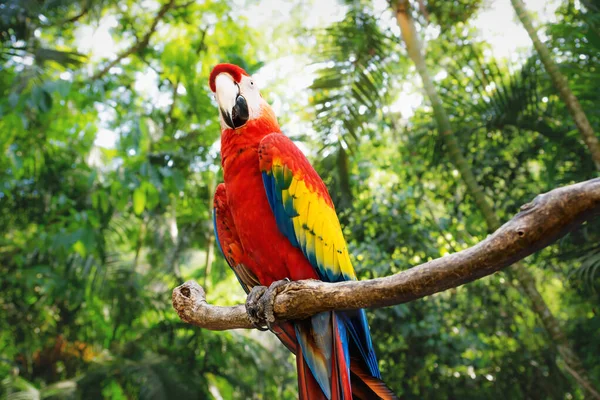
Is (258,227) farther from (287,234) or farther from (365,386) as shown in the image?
(365,386)

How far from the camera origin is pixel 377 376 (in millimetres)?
1104

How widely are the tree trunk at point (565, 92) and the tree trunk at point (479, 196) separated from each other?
473 millimetres

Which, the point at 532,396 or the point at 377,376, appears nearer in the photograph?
the point at 377,376

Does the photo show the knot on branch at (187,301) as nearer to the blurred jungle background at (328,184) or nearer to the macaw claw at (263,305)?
the macaw claw at (263,305)

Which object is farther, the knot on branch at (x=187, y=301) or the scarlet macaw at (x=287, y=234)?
the knot on branch at (x=187, y=301)

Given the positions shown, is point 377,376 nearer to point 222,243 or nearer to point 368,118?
point 222,243

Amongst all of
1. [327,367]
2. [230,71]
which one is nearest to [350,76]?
[230,71]

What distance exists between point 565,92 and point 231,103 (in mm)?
1558

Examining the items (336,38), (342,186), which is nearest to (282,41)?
(336,38)

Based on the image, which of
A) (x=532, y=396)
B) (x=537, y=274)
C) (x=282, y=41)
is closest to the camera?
(x=532, y=396)

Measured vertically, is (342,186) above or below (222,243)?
above

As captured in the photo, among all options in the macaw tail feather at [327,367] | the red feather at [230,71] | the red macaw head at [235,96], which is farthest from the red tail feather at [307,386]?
the red feather at [230,71]

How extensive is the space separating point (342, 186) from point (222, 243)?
49.2 inches

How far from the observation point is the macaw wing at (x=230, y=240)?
1.37m
